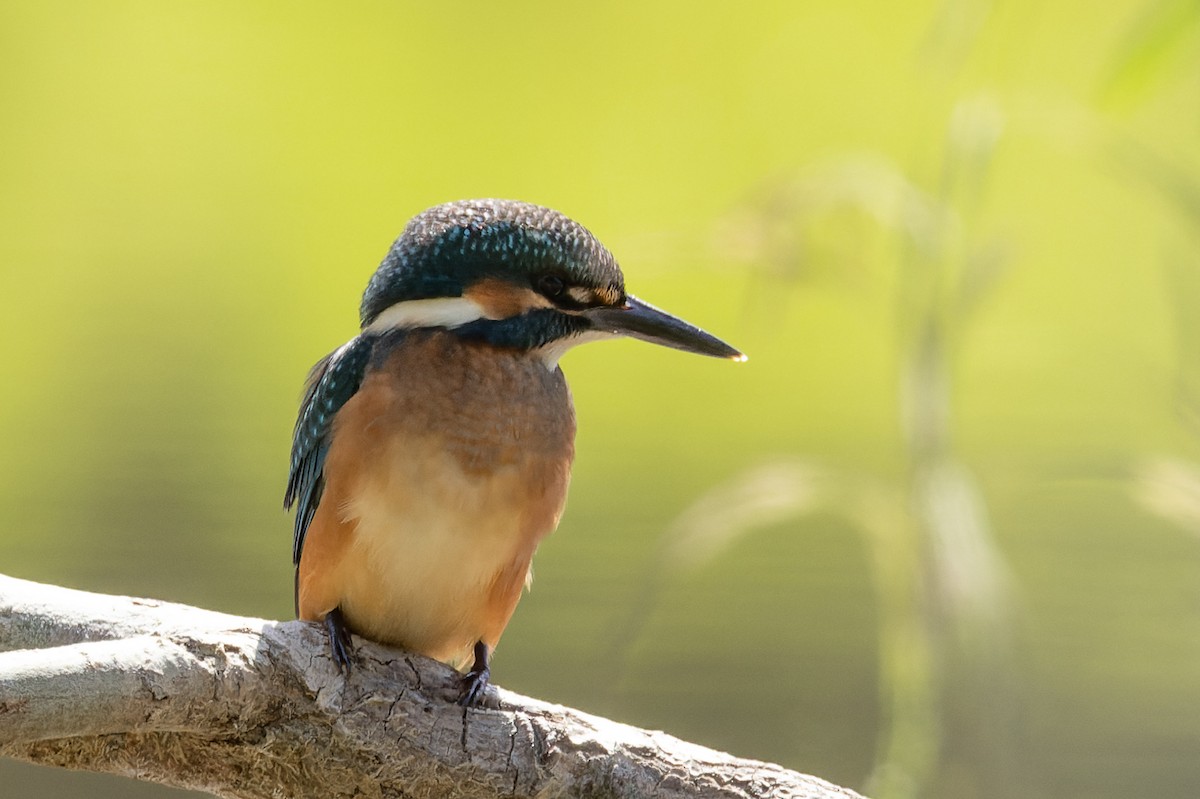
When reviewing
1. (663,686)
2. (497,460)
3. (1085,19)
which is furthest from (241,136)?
(497,460)

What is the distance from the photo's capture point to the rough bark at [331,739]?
4.72 feet

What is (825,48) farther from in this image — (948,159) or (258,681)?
(258,681)

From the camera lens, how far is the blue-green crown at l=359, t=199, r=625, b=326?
165 centimetres

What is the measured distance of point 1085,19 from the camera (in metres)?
4.16

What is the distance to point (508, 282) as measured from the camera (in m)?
1.67

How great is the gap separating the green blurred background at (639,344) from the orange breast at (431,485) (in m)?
1.65

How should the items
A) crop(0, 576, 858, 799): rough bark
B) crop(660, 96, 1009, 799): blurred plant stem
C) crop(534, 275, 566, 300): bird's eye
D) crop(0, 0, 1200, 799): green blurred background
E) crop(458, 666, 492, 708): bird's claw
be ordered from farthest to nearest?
1. crop(0, 0, 1200, 799): green blurred background
2. crop(660, 96, 1009, 799): blurred plant stem
3. crop(534, 275, 566, 300): bird's eye
4. crop(458, 666, 492, 708): bird's claw
5. crop(0, 576, 858, 799): rough bark

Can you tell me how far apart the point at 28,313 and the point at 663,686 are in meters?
2.71

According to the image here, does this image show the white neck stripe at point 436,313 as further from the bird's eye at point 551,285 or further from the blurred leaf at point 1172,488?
the blurred leaf at point 1172,488

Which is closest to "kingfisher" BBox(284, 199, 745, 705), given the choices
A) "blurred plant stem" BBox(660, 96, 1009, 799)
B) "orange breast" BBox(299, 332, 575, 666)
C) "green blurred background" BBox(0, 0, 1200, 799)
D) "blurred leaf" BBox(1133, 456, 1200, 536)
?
"orange breast" BBox(299, 332, 575, 666)

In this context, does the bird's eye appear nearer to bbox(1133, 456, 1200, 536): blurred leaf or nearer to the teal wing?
the teal wing

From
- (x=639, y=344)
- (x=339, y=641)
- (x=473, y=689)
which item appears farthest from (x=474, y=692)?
(x=639, y=344)

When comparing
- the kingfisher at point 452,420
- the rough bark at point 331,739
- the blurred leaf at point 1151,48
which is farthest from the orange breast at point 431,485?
the blurred leaf at point 1151,48

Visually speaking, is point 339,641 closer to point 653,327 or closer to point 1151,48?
point 653,327
